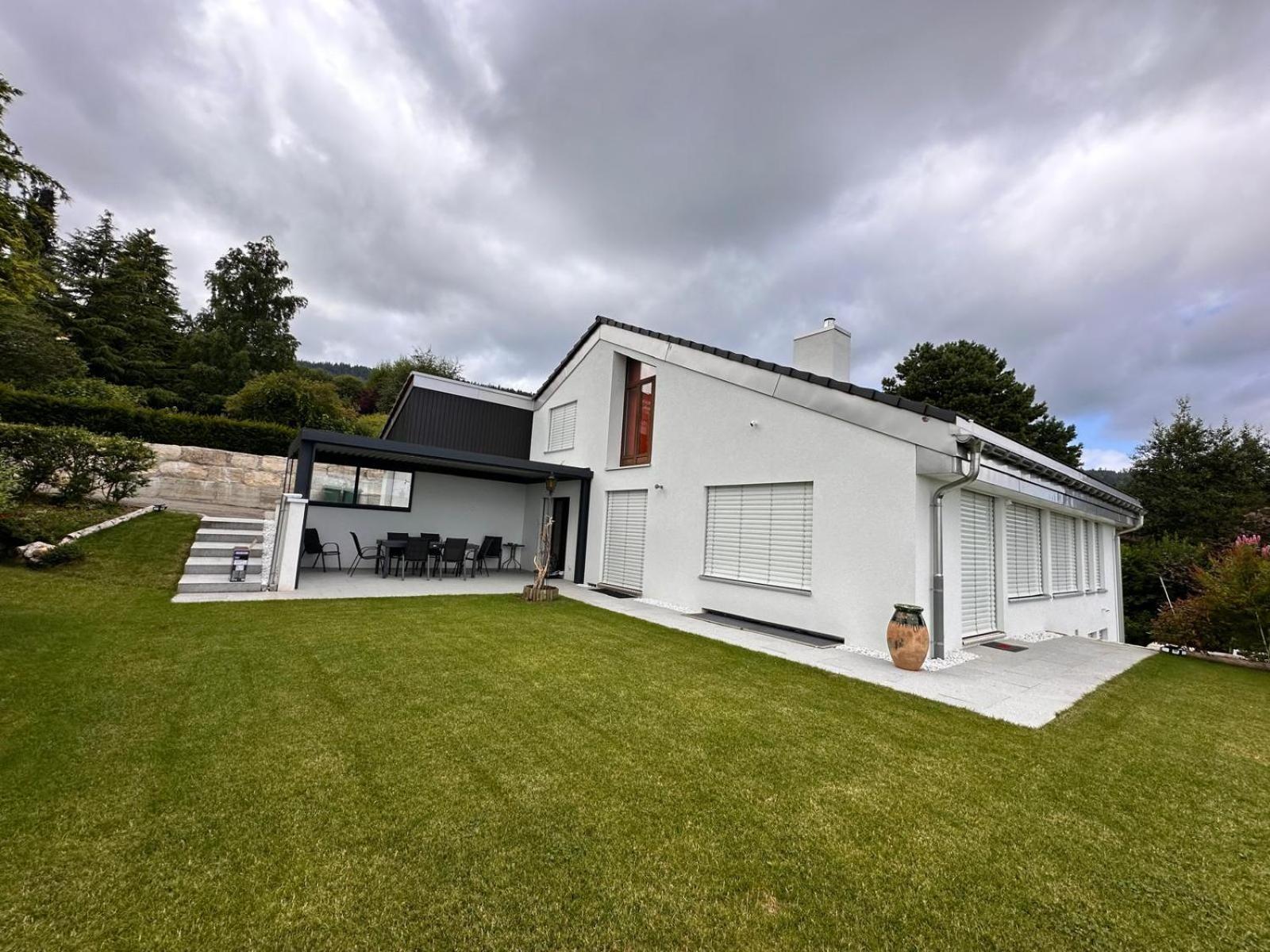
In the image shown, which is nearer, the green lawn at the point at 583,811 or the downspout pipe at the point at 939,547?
the green lawn at the point at 583,811

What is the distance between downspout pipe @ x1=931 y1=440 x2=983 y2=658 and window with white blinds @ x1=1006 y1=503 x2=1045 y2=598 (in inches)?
116

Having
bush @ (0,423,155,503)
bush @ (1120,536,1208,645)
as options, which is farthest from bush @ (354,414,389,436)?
bush @ (1120,536,1208,645)

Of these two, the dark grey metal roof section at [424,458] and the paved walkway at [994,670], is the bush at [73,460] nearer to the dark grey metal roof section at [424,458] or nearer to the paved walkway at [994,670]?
the dark grey metal roof section at [424,458]

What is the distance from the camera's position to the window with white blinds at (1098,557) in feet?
38.5

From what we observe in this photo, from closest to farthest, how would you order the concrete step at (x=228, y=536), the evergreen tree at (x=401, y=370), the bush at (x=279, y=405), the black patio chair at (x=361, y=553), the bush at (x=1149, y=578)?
the concrete step at (x=228, y=536)
the black patio chair at (x=361, y=553)
the bush at (x=1149, y=578)
the bush at (x=279, y=405)
the evergreen tree at (x=401, y=370)

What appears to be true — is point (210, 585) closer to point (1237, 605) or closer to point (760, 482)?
point (760, 482)

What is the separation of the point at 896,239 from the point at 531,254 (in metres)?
9.15

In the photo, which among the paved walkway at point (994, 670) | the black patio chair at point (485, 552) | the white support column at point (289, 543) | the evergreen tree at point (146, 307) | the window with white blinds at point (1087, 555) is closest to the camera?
the paved walkway at point (994, 670)

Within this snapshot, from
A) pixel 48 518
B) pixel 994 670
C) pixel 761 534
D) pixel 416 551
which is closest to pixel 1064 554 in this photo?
pixel 994 670

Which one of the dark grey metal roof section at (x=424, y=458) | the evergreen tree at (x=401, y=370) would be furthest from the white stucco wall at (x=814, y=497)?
the evergreen tree at (x=401, y=370)

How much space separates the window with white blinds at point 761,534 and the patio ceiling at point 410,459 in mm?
4154

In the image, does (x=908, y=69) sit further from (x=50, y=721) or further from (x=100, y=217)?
(x=100, y=217)

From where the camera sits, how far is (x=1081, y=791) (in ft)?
A: 9.75

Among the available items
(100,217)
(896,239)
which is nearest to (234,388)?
(100,217)
